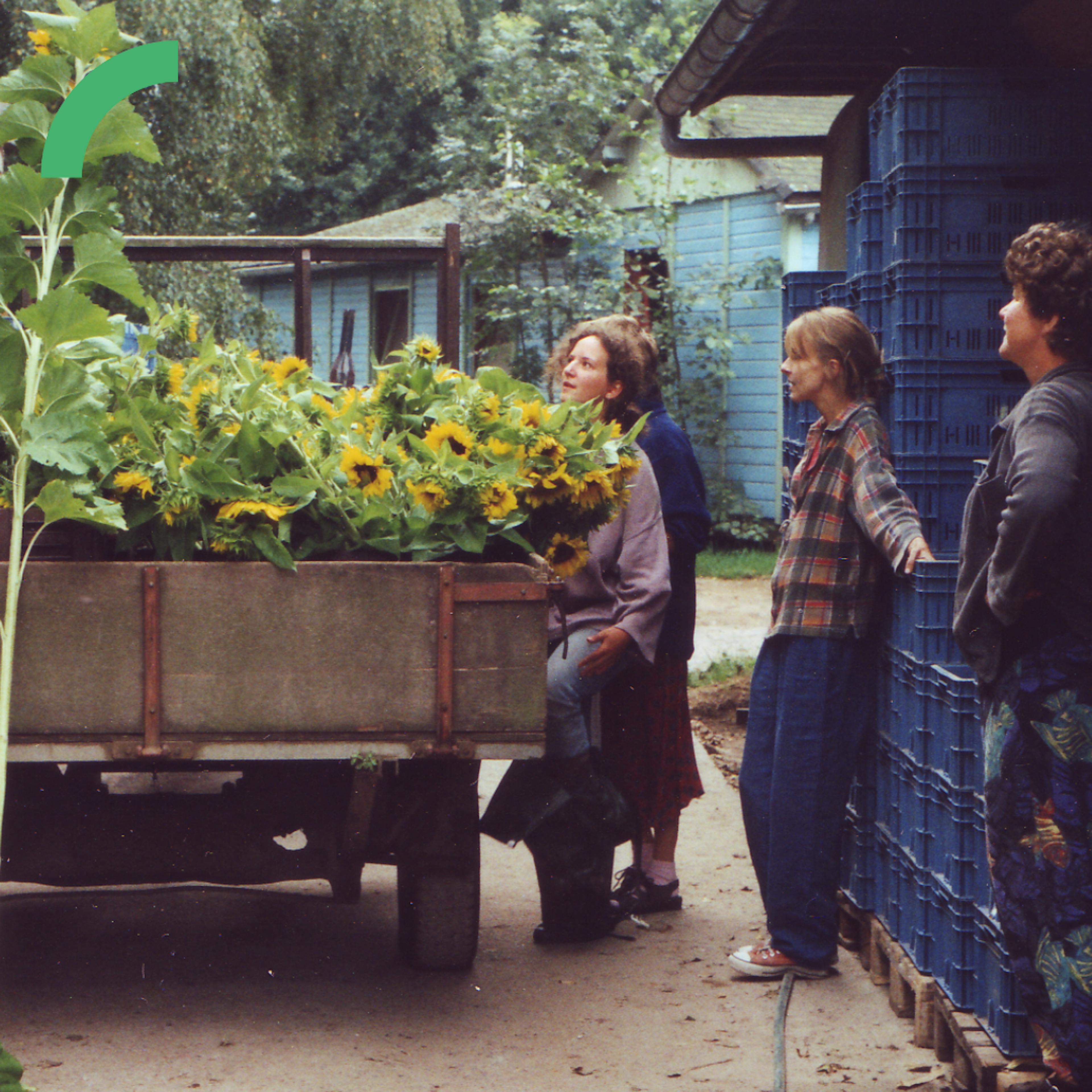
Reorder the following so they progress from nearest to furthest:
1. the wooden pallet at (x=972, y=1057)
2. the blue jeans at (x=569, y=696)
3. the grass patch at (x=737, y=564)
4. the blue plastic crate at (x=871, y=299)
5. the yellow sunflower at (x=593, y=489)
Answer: the wooden pallet at (x=972, y=1057), the yellow sunflower at (x=593, y=489), the blue plastic crate at (x=871, y=299), the blue jeans at (x=569, y=696), the grass patch at (x=737, y=564)

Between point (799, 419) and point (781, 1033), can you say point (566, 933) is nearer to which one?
point (781, 1033)

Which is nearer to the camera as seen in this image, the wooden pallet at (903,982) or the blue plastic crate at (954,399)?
the wooden pallet at (903,982)

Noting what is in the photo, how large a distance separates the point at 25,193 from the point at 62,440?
0.52 metres

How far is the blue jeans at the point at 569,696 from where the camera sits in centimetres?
473

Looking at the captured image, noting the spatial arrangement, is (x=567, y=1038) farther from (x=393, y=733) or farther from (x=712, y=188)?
(x=712, y=188)

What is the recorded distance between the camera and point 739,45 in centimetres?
631

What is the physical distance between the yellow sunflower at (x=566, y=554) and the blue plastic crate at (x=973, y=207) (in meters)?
1.16

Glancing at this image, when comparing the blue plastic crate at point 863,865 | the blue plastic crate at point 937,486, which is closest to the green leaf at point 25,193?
the blue plastic crate at point 937,486

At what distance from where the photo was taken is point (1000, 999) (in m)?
3.50

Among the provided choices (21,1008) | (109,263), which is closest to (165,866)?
(21,1008)

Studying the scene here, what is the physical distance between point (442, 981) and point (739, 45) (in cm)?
387

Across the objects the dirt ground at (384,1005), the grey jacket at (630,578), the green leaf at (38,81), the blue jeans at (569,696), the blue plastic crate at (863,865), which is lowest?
the dirt ground at (384,1005)

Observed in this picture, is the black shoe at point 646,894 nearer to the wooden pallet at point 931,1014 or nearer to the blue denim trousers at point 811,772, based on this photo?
the wooden pallet at point 931,1014

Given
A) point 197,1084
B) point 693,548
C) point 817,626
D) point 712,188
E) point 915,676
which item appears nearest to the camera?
point 197,1084
